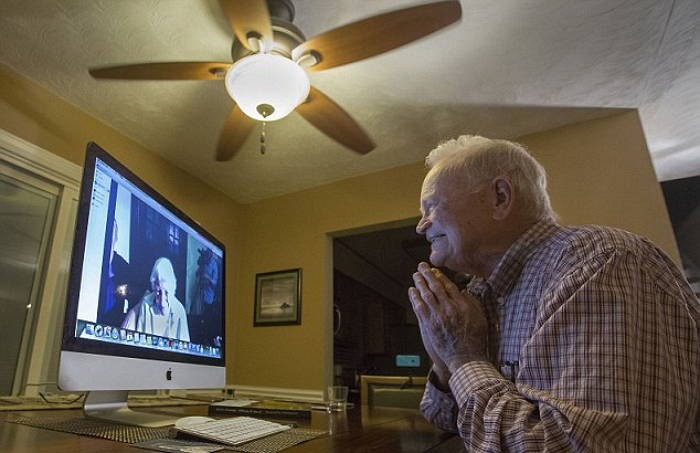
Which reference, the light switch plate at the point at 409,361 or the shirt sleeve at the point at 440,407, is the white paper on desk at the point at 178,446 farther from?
the light switch plate at the point at 409,361

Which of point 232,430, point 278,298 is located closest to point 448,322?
point 232,430

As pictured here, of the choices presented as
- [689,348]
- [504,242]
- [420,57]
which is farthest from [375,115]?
[689,348]

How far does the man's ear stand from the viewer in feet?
3.02

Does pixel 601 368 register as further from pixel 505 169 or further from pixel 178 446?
pixel 178 446

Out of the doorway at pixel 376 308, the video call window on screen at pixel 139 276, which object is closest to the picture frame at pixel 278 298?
the doorway at pixel 376 308

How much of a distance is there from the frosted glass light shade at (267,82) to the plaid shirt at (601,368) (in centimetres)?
113

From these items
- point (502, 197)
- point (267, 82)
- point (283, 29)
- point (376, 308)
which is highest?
point (283, 29)

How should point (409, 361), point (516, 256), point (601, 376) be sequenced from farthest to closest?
point (409, 361) < point (516, 256) < point (601, 376)

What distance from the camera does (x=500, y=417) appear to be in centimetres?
62

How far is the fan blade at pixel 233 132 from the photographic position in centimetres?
186

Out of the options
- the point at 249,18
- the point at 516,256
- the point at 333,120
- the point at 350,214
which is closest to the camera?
the point at 516,256

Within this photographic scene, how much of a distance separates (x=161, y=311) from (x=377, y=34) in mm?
1119

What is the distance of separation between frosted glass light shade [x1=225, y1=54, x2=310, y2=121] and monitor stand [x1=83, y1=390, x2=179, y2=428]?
107cm

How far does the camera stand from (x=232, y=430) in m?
0.76
